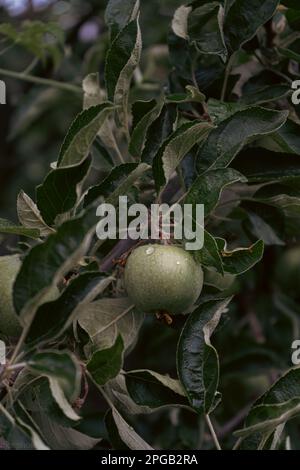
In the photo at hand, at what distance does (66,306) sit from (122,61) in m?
0.38

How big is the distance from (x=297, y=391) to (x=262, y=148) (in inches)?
14.3

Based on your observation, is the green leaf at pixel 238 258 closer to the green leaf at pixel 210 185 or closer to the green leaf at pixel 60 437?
the green leaf at pixel 210 185

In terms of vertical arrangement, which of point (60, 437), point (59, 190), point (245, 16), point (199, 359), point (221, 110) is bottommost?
point (60, 437)

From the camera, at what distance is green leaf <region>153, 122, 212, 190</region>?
1.03m

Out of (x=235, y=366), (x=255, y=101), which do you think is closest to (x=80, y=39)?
(x=235, y=366)

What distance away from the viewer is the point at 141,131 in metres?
1.13

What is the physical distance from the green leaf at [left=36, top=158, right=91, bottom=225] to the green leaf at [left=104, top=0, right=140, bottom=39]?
27cm

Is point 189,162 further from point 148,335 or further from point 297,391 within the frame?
point 148,335

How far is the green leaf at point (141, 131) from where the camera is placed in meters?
1.12

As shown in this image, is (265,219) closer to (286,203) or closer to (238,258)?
(286,203)

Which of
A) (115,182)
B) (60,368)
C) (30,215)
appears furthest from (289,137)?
(60,368)

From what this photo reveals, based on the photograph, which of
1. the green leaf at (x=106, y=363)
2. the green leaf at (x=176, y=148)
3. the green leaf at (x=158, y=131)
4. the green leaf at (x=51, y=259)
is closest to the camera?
the green leaf at (x=51, y=259)

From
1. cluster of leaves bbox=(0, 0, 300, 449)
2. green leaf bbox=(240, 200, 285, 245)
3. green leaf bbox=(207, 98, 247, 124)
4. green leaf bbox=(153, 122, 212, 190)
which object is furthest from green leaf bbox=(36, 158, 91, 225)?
green leaf bbox=(240, 200, 285, 245)

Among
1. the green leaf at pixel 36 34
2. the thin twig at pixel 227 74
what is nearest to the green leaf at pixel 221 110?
the thin twig at pixel 227 74
